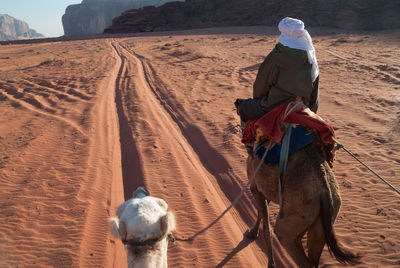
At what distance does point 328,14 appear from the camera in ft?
139

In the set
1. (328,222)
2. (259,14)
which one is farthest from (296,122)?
(259,14)

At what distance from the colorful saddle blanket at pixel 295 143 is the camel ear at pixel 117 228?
189 cm

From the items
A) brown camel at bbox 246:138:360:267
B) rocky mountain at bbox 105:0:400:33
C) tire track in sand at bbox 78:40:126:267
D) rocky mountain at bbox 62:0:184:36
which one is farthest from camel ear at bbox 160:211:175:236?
rocky mountain at bbox 62:0:184:36

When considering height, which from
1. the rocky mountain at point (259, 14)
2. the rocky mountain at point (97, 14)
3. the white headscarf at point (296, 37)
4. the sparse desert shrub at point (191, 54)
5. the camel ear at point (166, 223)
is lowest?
the camel ear at point (166, 223)

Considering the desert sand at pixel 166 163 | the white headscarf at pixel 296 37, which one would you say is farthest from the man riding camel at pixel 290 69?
the desert sand at pixel 166 163

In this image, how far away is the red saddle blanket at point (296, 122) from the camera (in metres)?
3.15

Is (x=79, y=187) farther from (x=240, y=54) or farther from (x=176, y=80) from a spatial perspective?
(x=240, y=54)

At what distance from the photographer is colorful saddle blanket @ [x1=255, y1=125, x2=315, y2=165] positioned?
3.16 metres

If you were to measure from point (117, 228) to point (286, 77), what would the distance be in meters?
2.53

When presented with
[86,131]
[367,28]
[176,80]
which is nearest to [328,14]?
[367,28]

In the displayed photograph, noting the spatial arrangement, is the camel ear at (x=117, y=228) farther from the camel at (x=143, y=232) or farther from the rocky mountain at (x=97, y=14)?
the rocky mountain at (x=97, y=14)

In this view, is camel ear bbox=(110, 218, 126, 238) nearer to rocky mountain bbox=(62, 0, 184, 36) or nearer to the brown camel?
the brown camel

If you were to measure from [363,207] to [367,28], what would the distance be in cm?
3975

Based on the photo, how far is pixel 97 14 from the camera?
114688 mm
